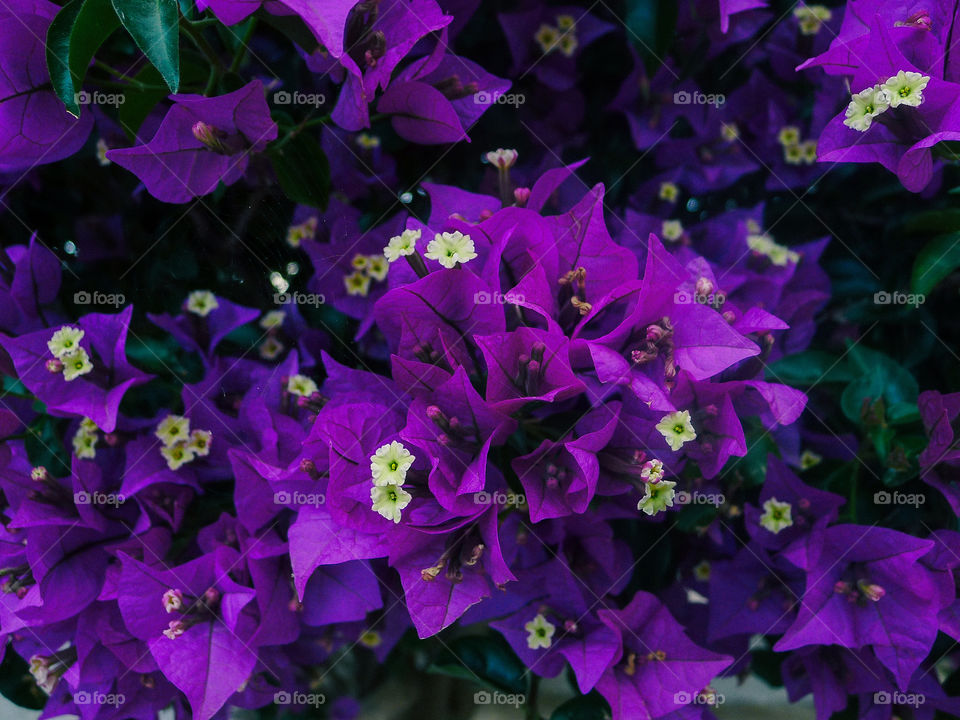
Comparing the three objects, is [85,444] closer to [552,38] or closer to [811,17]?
[552,38]

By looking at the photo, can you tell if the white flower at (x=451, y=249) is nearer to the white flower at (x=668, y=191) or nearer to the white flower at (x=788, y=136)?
the white flower at (x=668, y=191)

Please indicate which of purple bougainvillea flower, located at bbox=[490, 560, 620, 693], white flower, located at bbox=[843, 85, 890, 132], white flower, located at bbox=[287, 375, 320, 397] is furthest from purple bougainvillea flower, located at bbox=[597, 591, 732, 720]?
white flower, located at bbox=[843, 85, 890, 132]

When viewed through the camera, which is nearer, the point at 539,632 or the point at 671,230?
the point at 539,632

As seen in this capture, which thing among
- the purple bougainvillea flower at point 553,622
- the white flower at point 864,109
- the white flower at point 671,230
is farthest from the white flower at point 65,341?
the white flower at point 864,109

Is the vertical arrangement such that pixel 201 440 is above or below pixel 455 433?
below

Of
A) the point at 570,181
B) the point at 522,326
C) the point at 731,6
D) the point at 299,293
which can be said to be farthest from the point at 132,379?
the point at 731,6

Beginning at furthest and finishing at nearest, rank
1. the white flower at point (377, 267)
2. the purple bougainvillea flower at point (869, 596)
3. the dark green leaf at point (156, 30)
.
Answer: the white flower at point (377, 267) < the purple bougainvillea flower at point (869, 596) < the dark green leaf at point (156, 30)

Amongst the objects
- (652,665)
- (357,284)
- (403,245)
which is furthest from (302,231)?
(652,665)
